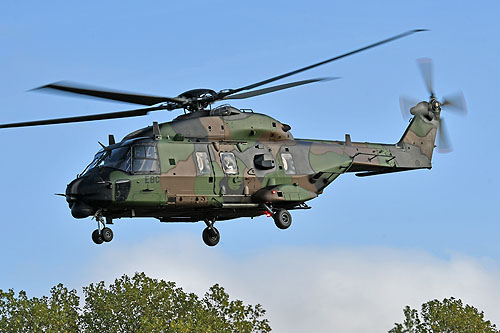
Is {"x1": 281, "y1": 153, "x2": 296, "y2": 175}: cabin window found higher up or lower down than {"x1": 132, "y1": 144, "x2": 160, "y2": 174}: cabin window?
higher up

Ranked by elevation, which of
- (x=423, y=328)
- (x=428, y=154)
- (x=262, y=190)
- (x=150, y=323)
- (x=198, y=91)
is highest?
(x=423, y=328)

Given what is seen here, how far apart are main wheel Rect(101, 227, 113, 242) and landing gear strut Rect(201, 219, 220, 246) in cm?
467

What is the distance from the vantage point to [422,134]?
49.3 metres

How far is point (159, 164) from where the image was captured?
39969 mm

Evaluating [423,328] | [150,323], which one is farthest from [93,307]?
[423,328]

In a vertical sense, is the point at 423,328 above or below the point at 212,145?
above

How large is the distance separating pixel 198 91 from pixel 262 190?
4.33m

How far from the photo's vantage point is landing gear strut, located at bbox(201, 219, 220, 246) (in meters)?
42.8

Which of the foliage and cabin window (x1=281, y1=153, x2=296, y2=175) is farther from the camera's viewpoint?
the foliage

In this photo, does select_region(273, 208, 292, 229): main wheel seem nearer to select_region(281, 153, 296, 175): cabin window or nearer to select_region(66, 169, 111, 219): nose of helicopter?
select_region(281, 153, 296, 175): cabin window

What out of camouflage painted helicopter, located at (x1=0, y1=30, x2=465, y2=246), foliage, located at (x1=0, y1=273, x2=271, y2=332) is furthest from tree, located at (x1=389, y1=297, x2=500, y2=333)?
camouflage painted helicopter, located at (x1=0, y1=30, x2=465, y2=246)

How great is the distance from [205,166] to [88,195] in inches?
177

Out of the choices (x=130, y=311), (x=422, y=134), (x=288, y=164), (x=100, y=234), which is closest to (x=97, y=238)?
(x=100, y=234)

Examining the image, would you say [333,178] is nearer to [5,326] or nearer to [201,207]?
[201,207]
